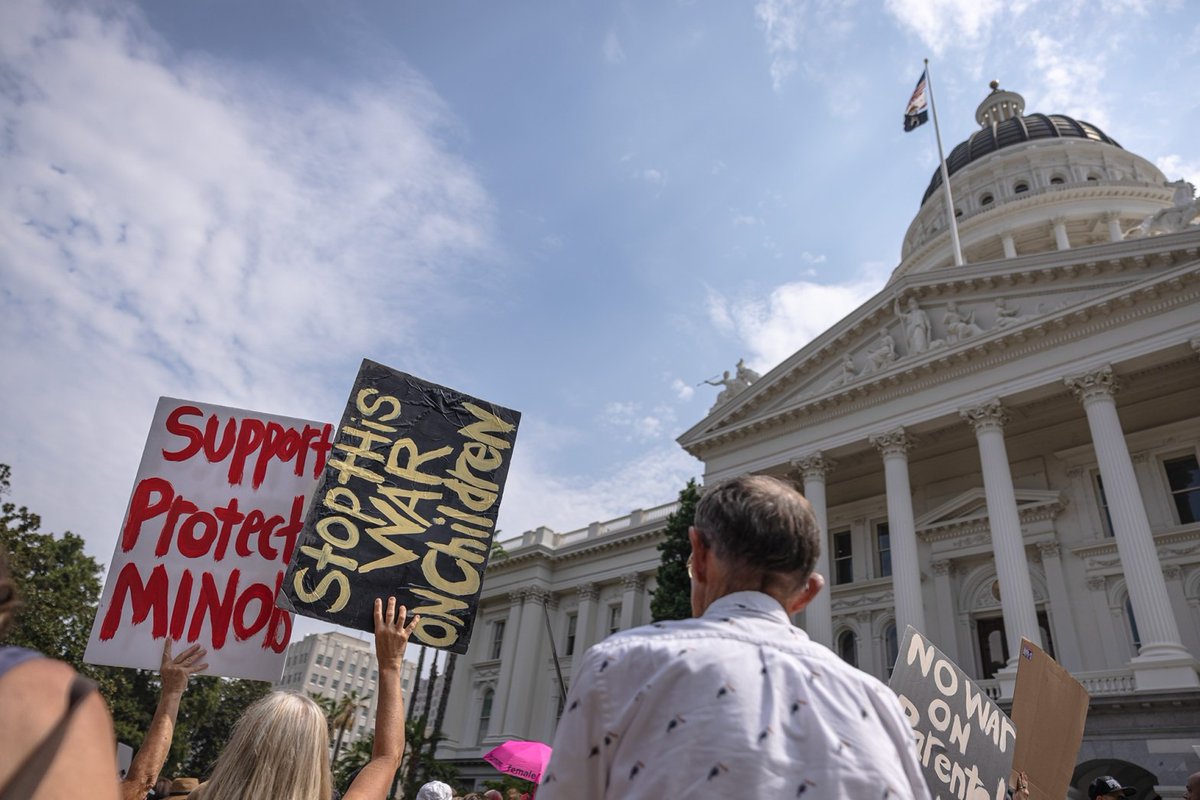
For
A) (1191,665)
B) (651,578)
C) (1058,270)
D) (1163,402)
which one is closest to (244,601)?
(1191,665)

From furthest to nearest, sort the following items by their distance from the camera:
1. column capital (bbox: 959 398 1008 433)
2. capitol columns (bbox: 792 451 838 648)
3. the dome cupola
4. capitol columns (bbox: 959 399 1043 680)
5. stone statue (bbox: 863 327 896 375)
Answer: the dome cupola
stone statue (bbox: 863 327 896 375)
capitol columns (bbox: 792 451 838 648)
column capital (bbox: 959 398 1008 433)
capitol columns (bbox: 959 399 1043 680)

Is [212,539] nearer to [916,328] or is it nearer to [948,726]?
[948,726]

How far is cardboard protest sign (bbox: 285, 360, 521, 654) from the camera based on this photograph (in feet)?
12.4

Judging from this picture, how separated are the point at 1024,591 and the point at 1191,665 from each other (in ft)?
11.7

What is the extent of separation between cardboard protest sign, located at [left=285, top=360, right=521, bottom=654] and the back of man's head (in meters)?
2.17

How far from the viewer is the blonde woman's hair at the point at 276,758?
2311mm

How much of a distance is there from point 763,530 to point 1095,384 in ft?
72.4

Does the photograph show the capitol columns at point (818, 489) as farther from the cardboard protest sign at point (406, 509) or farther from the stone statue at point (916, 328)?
the cardboard protest sign at point (406, 509)

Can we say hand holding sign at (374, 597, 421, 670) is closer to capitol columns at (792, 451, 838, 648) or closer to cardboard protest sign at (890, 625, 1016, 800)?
cardboard protest sign at (890, 625, 1016, 800)

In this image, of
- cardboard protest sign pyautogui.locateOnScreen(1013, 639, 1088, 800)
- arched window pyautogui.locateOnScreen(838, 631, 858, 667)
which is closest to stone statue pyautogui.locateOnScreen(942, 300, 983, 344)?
arched window pyautogui.locateOnScreen(838, 631, 858, 667)

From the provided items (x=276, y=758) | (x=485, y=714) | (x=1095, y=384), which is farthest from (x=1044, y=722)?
(x=485, y=714)

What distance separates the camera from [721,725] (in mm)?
1633

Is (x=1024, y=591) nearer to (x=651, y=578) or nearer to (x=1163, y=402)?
(x=1163, y=402)

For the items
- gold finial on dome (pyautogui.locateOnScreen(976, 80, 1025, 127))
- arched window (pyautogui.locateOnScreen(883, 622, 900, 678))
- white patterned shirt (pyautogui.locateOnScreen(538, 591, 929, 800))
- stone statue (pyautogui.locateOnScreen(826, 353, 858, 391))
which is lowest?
white patterned shirt (pyautogui.locateOnScreen(538, 591, 929, 800))
